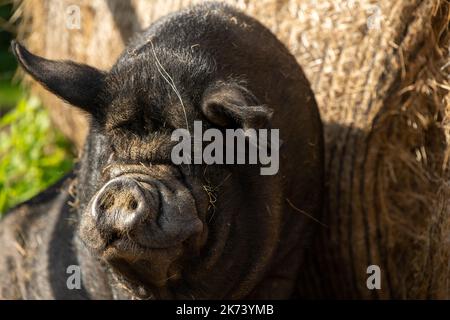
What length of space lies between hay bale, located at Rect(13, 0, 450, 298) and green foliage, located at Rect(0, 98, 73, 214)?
6.94 ft

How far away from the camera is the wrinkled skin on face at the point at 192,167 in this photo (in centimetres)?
374

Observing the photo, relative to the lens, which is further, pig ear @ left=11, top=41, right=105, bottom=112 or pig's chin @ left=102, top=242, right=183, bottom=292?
pig ear @ left=11, top=41, right=105, bottom=112

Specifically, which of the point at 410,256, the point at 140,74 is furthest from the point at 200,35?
the point at 410,256

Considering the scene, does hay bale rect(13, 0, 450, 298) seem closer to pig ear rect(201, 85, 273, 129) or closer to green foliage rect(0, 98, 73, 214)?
pig ear rect(201, 85, 273, 129)

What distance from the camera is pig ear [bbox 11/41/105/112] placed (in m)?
4.05

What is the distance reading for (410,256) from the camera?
4.87m

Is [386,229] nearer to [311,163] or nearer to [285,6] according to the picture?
[311,163]

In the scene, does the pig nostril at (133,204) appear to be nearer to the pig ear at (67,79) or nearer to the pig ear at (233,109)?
the pig ear at (233,109)

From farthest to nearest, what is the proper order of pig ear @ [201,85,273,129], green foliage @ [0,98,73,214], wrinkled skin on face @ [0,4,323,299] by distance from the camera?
1. green foliage @ [0,98,73,214]
2. wrinkled skin on face @ [0,4,323,299]
3. pig ear @ [201,85,273,129]

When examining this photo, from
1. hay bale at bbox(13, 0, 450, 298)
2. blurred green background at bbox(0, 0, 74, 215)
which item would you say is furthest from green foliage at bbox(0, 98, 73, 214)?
hay bale at bbox(13, 0, 450, 298)

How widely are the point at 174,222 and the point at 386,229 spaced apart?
1.51 meters

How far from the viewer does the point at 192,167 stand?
3.91m

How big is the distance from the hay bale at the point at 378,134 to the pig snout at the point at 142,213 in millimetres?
1293

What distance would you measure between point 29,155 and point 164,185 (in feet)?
10.8
